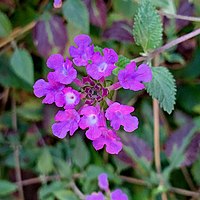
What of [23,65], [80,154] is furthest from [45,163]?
[23,65]

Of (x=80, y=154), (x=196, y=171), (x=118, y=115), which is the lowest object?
(x=196, y=171)

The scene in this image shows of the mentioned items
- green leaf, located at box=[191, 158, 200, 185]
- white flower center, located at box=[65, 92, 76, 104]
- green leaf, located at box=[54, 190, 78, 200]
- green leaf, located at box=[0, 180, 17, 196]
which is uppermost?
white flower center, located at box=[65, 92, 76, 104]

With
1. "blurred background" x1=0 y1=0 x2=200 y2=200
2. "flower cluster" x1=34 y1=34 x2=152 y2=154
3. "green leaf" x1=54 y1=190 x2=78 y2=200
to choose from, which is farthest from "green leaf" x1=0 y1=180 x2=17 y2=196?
"flower cluster" x1=34 y1=34 x2=152 y2=154

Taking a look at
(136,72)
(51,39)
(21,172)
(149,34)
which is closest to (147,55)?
(149,34)

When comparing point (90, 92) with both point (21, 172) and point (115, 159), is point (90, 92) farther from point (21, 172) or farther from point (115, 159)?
point (21, 172)

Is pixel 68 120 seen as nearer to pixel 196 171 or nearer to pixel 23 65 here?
pixel 23 65

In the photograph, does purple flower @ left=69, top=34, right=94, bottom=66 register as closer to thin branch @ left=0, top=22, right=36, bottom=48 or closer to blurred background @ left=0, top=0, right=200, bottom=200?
blurred background @ left=0, top=0, right=200, bottom=200
